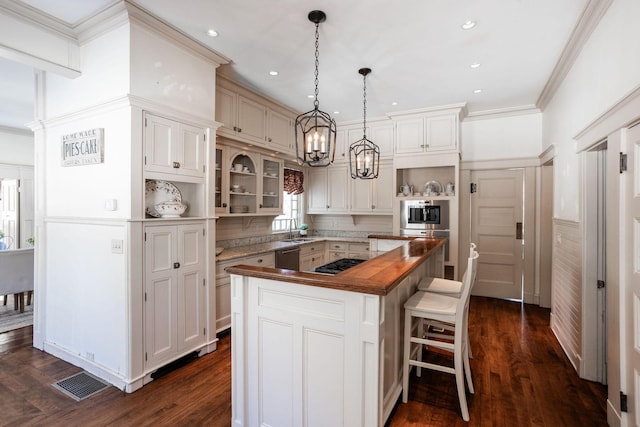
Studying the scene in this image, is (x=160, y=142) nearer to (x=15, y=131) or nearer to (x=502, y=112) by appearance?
(x=502, y=112)

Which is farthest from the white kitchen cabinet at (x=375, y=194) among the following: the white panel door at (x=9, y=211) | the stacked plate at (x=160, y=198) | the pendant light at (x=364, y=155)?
the white panel door at (x=9, y=211)

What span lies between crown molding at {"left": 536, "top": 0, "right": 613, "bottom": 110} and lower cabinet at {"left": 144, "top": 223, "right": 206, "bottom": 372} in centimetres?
359

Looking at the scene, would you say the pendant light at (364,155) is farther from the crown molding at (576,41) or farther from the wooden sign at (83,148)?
the wooden sign at (83,148)

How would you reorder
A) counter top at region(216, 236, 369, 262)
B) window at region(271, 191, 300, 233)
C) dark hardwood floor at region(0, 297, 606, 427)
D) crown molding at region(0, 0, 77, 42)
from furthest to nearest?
window at region(271, 191, 300, 233), counter top at region(216, 236, 369, 262), crown molding at region(0, 0, 77, 42), dark hardwood floor at region(0, 297, 606, 427)

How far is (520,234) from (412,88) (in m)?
2.78

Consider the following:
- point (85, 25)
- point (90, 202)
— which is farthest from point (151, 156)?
point (85, 25)

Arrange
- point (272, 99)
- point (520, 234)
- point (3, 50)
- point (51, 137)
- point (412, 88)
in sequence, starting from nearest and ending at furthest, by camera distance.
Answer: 1. point (3, 50)
2. point (51, 137)
3. point (412, 88)
4. point (272, 99)
5. point (520, 234)

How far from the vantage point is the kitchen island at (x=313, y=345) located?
162 centimetres

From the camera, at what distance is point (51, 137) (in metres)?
2.99

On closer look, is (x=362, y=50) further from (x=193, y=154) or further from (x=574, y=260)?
(x=574, y=260)

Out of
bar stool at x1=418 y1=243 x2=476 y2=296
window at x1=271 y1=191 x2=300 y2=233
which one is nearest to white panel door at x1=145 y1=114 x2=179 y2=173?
bar stool at x1=418 y1=243 x2=476 y2=296

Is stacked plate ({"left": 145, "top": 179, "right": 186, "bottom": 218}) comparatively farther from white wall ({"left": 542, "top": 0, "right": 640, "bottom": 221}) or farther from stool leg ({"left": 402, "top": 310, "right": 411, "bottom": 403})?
white wall ({"left": 542, "top": 0, "right": 640, "bottom": 221})

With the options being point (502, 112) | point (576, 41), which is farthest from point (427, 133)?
point (576, 41)

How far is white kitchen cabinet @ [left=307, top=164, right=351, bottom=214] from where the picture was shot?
5.65 metres
